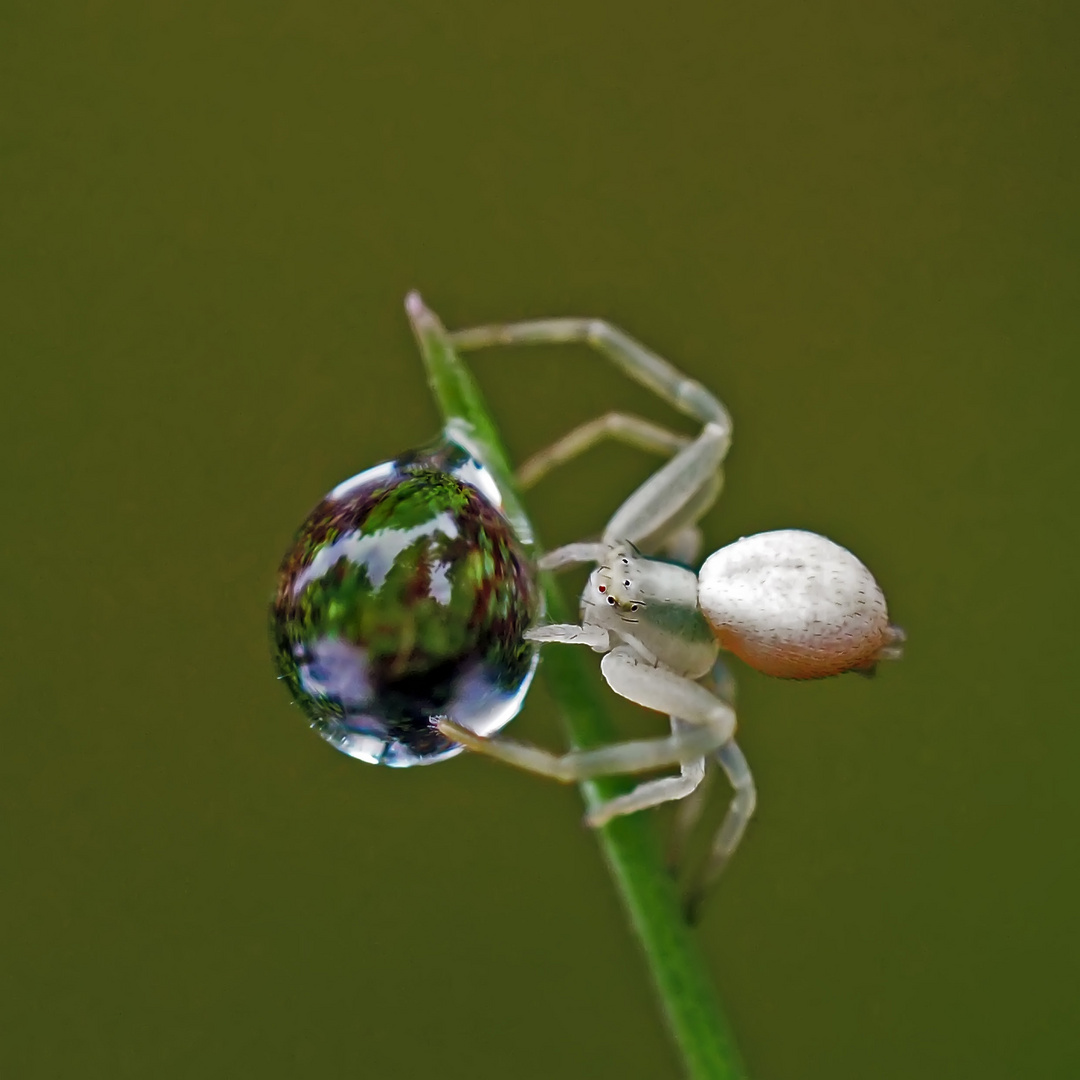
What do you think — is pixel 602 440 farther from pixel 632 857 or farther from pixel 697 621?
pixel 632 857

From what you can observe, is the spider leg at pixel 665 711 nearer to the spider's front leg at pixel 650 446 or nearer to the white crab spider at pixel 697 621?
the white crab spider at pixel 697 621

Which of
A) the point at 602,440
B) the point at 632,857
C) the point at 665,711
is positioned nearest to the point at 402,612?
the point at 632,857

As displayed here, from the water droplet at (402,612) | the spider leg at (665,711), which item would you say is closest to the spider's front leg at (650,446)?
the spider leg at (665,711)

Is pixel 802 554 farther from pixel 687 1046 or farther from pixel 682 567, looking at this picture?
pixel 687 1046

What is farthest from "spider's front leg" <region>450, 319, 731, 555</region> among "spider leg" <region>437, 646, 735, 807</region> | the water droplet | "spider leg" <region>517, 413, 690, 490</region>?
the water droplet

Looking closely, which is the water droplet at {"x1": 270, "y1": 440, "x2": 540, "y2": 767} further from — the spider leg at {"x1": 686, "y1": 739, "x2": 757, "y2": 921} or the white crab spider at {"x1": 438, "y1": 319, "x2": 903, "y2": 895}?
the spider leg at {"x1": 686, "y1": 739, "x2": 757, "y2": 921}

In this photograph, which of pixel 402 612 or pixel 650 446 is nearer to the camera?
pixel 402 612

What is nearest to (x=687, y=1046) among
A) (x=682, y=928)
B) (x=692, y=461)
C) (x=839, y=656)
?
(x=682, y=928)
